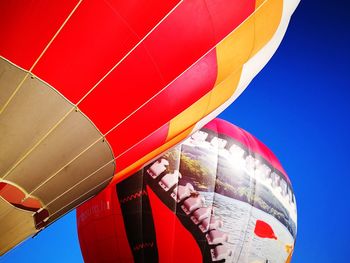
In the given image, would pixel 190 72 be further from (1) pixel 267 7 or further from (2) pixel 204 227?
(2) pixel 204 227

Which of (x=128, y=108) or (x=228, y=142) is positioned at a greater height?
(x=228, y=142)

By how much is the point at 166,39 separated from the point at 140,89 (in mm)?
395

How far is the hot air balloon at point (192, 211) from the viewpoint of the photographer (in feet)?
16.6

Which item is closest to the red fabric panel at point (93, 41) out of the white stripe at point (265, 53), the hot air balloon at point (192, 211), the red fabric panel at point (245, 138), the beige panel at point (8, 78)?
the beige panel at point (8, 78)

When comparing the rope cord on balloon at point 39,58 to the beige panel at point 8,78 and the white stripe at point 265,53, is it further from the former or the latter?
the white stripe at point 265,53

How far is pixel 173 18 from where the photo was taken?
2.56 m

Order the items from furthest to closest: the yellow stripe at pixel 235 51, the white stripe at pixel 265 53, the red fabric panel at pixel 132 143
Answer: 1. the white stripe at pixel 265 53
2. the yellow stripe at pixel 235 51
3. the red fabric panel at pixel 132 143

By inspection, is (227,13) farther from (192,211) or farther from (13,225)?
(192,211)

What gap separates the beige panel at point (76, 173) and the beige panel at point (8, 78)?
27.1 inches

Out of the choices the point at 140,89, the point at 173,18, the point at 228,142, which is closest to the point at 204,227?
the point at 228,142

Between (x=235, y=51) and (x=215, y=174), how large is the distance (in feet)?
7.90

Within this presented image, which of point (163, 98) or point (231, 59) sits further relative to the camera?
point (231, 59)

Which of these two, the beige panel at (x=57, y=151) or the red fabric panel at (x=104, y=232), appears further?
the red fabric panel at (x=104, y=232)

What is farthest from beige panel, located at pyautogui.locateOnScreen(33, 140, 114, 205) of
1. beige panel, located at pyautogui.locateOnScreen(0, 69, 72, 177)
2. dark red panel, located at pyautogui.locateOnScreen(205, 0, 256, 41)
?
dark red panel, located at pyautogui.locateOnScreen(205, 0, 256, 41)
